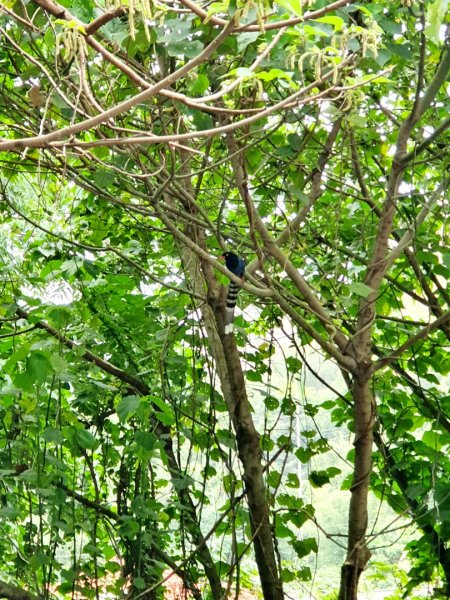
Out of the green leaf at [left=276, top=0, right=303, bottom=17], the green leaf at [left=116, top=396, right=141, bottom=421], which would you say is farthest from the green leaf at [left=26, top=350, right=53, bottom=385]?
the green leaf at [left=276, top=0, right=303, bottom=17]

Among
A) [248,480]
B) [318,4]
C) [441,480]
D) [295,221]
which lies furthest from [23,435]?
[318,4]

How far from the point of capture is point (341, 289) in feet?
9.95

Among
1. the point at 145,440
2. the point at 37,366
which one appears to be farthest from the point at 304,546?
the point at 37,366

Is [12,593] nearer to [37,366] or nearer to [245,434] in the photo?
[37,366]

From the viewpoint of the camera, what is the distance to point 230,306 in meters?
2.54

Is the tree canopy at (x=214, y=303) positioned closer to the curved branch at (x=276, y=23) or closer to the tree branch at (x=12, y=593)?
the tree branch at (x=12, y=593)

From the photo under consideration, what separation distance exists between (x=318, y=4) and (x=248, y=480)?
1504 mm

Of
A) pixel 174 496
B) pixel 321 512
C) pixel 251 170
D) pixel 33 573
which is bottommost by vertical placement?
pixel 33 573

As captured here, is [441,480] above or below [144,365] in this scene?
below

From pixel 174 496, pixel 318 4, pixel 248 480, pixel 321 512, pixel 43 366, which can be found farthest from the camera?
pixel 321 512

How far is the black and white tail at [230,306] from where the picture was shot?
2523mm

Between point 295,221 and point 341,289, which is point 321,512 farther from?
point 295,221

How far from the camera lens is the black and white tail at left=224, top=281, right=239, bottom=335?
2523mm

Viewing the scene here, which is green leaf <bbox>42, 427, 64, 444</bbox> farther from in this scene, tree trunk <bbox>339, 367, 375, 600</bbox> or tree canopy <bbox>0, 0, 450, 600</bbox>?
tree trunk <bbox>339, 367, 375, 600</bbox>
